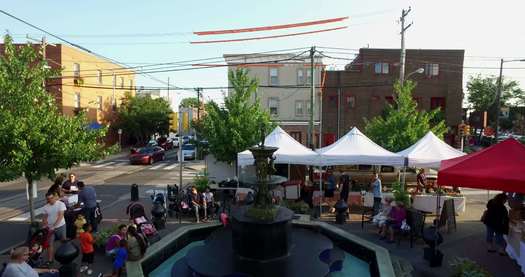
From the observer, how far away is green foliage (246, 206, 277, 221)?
8919 millimetres

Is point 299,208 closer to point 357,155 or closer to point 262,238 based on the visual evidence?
point 357,155

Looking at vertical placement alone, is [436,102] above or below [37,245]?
above

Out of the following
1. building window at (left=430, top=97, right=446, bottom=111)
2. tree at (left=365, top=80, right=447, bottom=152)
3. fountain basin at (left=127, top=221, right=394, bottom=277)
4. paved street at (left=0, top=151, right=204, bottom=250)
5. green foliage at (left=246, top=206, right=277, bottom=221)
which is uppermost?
building window at (left=430, top=97, right=446, bottom=111)

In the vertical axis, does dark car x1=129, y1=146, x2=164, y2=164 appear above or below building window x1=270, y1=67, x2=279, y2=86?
below

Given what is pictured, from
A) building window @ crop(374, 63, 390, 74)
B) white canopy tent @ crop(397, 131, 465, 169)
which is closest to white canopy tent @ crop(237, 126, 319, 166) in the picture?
white canopy tent @ crop(397, 131, 465, 169)

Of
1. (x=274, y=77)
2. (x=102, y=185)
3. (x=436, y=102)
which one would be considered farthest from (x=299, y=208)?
(x=436, y=102)

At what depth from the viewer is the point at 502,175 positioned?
928 centimetres

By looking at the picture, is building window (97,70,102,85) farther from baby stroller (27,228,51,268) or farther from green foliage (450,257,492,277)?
green foliage (450,257,492,277)

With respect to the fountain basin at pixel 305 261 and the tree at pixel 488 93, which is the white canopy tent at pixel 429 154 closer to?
the fountain basin at pixel 305 261

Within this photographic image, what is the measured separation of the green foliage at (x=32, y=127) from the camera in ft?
34.5

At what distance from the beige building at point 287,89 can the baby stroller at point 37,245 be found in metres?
29.3

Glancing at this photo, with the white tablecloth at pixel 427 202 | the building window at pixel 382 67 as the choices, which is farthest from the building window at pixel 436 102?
the white tablecloth at pixel 427 202

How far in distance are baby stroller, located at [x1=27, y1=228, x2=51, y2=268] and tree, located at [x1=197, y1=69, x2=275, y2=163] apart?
37.3 ft

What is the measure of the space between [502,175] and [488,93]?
56258mm
